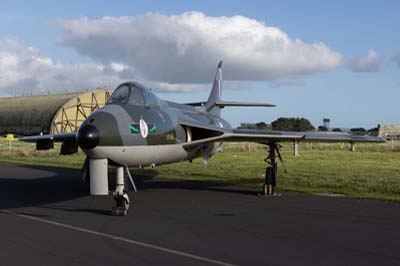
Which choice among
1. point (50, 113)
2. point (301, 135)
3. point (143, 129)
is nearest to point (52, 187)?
point (143, 129)

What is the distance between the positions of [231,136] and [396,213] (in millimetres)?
5317

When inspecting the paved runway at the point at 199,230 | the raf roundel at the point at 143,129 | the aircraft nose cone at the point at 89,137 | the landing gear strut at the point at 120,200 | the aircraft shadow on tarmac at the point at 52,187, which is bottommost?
the paved runway at the point at 199,230

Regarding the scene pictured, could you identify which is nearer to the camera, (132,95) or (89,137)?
(89,137)

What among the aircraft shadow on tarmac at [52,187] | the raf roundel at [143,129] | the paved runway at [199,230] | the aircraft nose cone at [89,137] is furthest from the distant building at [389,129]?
the aircraft nose cone at [89,137]

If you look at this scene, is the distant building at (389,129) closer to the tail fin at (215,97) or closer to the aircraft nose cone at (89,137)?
the tail fin at (215,97)

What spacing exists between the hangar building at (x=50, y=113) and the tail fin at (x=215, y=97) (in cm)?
4415

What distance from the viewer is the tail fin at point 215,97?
22.6 m

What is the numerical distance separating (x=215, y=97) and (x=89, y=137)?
13.2 metres

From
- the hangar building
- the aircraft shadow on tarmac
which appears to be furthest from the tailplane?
the hangar building

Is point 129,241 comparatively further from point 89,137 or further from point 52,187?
point 52,187

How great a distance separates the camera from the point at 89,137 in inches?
411

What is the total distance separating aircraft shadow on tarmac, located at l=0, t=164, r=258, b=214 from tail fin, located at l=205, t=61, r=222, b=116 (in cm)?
403

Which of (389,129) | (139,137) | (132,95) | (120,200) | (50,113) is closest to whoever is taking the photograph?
(120,200)

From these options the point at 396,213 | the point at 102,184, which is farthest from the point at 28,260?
the point at 396,213
